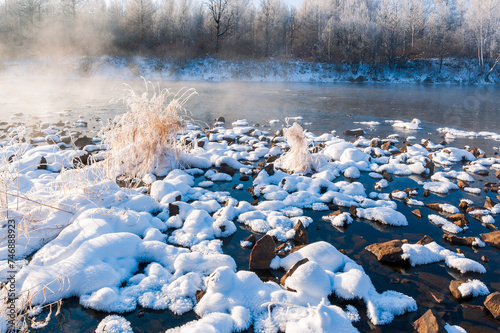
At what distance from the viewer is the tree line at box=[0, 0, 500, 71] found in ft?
108

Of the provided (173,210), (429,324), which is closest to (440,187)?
(429,324)

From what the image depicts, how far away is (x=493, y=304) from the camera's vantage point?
89.1 inches

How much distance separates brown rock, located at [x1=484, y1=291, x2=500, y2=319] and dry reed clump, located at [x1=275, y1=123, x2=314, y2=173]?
334cm

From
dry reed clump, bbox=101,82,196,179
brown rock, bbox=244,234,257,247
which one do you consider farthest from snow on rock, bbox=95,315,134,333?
dry reed clump, bbox=101,82,196,179

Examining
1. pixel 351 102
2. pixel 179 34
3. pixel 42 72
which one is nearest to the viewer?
pixel 351 102

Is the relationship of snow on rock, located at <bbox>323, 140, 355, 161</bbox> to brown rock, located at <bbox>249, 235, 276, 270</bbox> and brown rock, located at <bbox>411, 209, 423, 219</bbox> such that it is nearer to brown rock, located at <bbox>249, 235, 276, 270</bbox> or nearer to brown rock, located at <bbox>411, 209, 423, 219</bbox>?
A: brown rock, located at <bbox>411, 209, 423, 219</bbox>

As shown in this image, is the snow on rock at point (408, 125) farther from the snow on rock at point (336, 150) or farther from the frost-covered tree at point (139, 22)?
the frost-covered tree at point (139, 22)

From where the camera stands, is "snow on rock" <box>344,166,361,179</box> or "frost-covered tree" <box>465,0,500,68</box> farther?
"frost-covered tree" <box>465,0,500,68</box>

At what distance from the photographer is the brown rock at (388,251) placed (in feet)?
9.51

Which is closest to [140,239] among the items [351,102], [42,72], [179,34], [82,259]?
[82,259]

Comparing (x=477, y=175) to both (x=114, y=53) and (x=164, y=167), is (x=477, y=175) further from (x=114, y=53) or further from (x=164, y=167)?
(x=114, y=53)

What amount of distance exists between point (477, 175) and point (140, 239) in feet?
17.9

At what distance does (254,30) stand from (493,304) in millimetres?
42371

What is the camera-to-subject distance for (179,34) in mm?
36156
